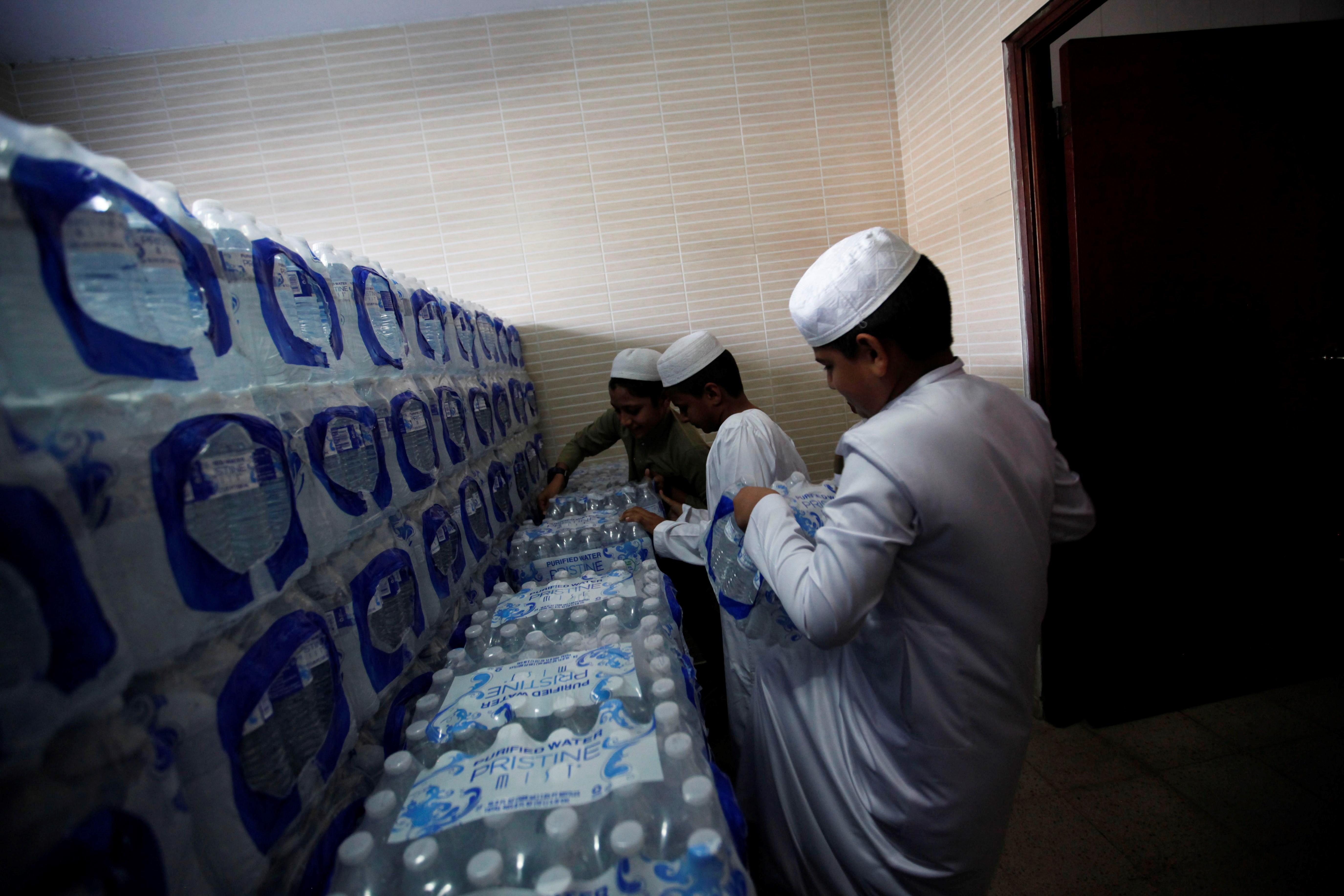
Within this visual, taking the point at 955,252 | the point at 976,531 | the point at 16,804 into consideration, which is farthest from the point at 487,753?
the point at 955,252

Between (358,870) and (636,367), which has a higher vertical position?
(636,367)

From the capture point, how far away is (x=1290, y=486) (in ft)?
7.07

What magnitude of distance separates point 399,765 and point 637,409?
5.78 feet

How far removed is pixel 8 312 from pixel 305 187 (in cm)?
285

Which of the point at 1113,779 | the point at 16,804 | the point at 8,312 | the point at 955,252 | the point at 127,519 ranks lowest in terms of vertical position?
the point at 1113,779

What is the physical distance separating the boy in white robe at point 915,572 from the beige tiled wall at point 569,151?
198cm

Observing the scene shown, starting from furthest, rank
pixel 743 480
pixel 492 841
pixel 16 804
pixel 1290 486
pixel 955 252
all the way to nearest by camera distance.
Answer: pixel 955 252, pixel 1290 486, pixel 743 480, pixel 492 841, pixel 16 804

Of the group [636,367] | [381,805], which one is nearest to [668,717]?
[381,805]

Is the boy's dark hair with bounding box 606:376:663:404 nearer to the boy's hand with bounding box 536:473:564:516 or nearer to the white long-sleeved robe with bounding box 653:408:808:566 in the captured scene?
the boy's hand with bounding box 536:473:564:516

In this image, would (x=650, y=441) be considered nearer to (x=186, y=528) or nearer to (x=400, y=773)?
(x=400, y=773)

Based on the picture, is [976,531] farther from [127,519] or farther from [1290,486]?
[1290,486]

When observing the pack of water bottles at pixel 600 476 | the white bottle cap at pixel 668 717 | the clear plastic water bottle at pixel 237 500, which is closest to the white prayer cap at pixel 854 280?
the white bottle cap at pixel 668 717

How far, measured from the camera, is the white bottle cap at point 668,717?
34.3 inches

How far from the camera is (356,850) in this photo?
2.30 ft
